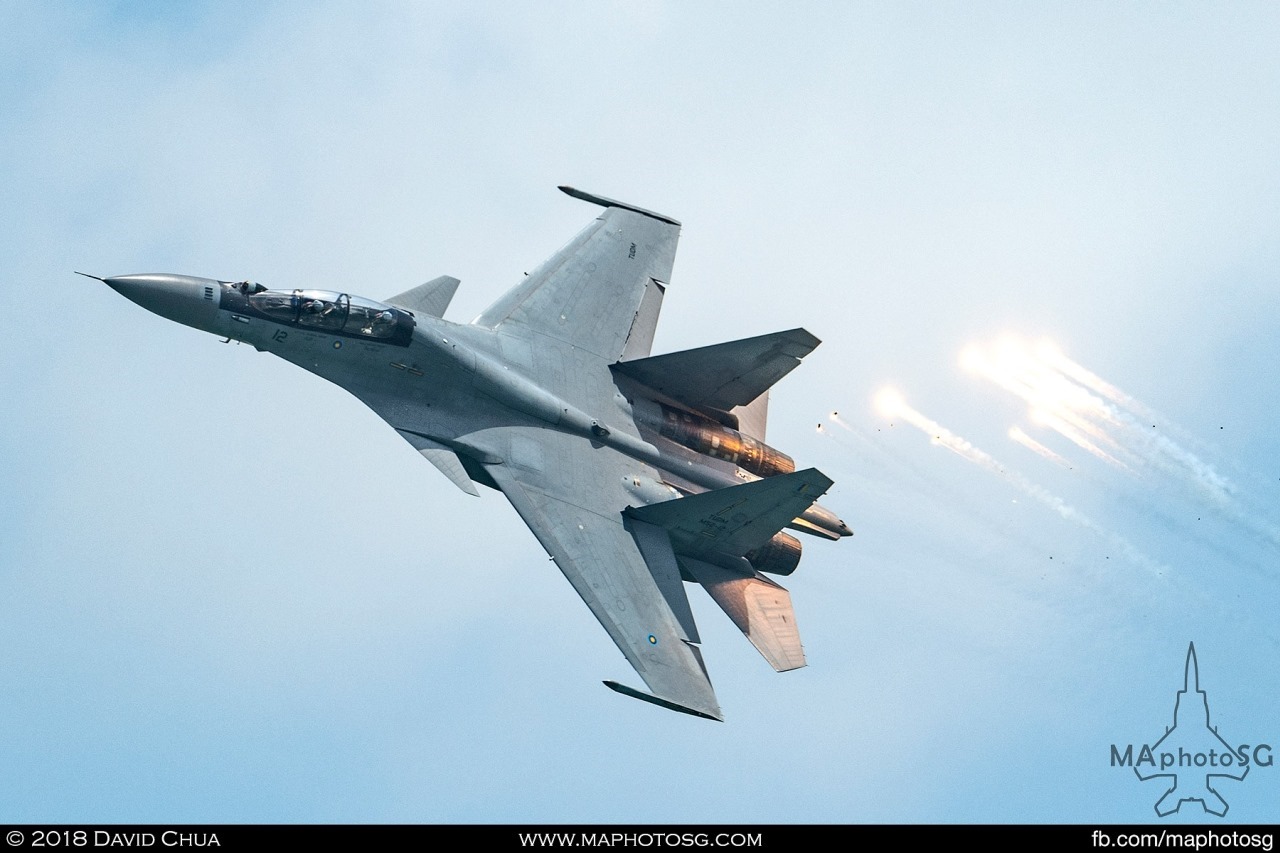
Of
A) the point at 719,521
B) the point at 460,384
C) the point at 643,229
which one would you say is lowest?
the point at 719,521

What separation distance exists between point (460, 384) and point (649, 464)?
15.1 ft

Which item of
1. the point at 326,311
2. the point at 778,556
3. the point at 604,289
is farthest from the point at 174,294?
the point at 778,556

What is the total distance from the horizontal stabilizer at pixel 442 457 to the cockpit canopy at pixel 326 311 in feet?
6.44

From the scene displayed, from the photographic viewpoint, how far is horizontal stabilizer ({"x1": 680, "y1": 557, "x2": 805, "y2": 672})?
35.8 meters

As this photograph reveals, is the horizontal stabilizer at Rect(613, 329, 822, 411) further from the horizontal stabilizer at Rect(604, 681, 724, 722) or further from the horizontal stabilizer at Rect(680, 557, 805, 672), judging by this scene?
the horizontal stabilizer at Rect(604, 681, 724, 722)

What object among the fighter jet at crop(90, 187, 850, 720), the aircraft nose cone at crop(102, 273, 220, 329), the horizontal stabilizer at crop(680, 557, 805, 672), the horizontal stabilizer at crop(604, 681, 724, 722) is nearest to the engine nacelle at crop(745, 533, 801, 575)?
the fighter jet at crop(90, 187, 850, 720)

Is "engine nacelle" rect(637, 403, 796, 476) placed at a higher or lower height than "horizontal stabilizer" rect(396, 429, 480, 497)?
higher

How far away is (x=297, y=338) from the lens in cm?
3331

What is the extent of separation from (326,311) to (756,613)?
11.3 m

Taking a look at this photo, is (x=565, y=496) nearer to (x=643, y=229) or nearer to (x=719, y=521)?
(x=719, y=521)

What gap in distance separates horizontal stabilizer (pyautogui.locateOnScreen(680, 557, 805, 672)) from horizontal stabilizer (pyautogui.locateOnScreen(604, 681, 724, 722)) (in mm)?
3543

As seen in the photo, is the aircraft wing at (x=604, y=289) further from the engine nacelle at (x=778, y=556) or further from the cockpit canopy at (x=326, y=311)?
the engine nacelle at (x=778, y=556)

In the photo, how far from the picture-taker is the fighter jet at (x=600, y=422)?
33250 millimetres
